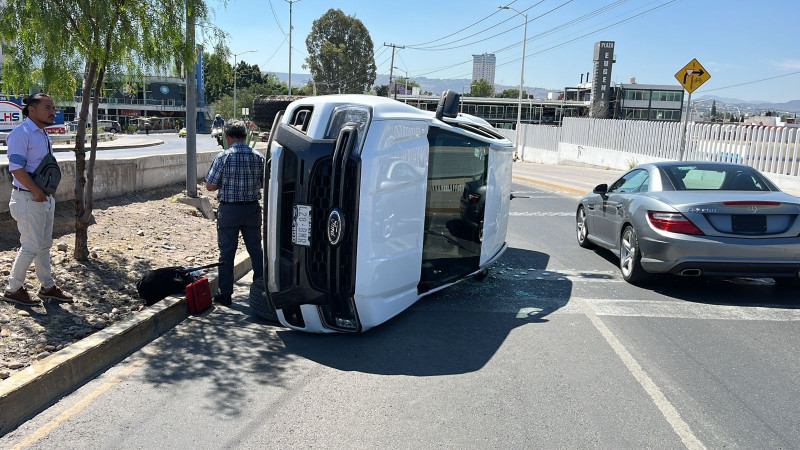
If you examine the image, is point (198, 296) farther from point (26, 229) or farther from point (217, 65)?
point (217, 65)

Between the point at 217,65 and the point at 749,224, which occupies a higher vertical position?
the point at 217,65

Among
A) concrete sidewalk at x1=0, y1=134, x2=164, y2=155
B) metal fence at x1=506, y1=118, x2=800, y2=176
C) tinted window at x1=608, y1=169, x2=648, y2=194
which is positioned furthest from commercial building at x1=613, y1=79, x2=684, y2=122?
tinted window at x1=608, y1=169, x2=648, y2=194

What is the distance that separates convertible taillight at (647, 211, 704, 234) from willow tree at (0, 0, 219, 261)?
545 centimetres

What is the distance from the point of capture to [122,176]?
11203 millimetres

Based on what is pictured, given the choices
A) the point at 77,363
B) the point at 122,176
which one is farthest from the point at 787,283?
the point at 122,176

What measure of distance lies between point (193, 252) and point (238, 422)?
5.27m

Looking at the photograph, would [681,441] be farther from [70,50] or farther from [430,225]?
[70,50]

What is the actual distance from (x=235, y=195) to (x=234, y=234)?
1.37 ft

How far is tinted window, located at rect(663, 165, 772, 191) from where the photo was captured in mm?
7566

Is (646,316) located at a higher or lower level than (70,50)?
lower

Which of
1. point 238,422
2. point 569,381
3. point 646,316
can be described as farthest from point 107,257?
point 646,316

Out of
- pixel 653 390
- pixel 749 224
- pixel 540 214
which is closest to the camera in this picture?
pixel 653 390

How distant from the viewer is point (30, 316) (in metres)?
5.45

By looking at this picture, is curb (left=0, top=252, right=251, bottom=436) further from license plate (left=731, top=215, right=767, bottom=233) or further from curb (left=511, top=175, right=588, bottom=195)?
curb (left=511, top=175, right=588, bottom=195)
